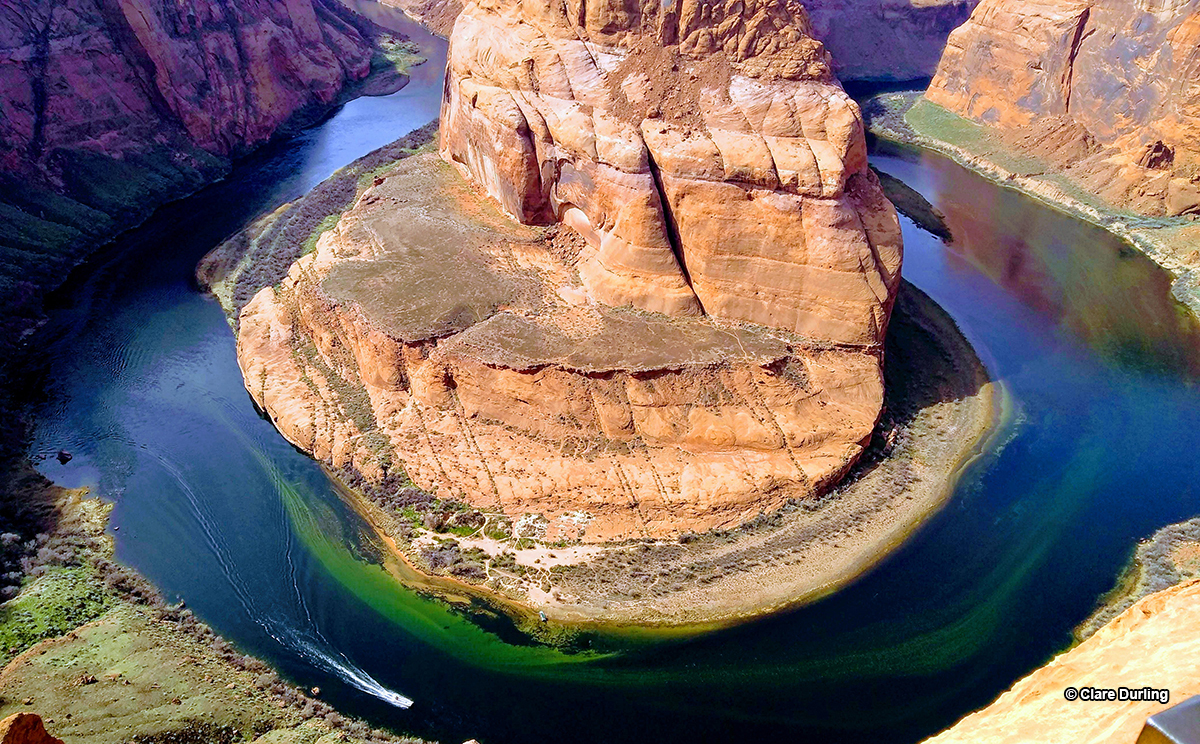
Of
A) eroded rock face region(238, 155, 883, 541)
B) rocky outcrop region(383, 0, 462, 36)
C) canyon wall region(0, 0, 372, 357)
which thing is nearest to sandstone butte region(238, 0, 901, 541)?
eroded rock face region(238, 155, 883, 541)

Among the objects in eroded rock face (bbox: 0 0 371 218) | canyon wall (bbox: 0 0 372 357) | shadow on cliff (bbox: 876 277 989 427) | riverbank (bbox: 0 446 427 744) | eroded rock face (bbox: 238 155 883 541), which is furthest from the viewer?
eroded rock face (bbox: 0 0 371 218)

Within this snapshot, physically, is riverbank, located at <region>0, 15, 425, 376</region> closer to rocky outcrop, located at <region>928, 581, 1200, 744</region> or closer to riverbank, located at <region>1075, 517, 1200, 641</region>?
rocky outcrop, located at <region>928, 581, 1200, 744</region>

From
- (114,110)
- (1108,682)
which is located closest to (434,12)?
(114,110)

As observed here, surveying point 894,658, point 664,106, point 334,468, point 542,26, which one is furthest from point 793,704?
point 542,26

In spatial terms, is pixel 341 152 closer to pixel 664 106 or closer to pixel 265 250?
pixel 265 250

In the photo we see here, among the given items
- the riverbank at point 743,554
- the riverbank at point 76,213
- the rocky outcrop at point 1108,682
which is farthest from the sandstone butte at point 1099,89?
the riverbank at point 76,213

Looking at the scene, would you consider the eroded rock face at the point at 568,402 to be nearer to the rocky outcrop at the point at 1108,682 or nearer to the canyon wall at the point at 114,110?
the rocky outcrop at the point at 1108,682

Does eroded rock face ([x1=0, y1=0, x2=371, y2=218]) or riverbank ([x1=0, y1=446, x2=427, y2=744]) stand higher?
eroded rock face ([x1=0, y1=0, x2=371, y2=218])
